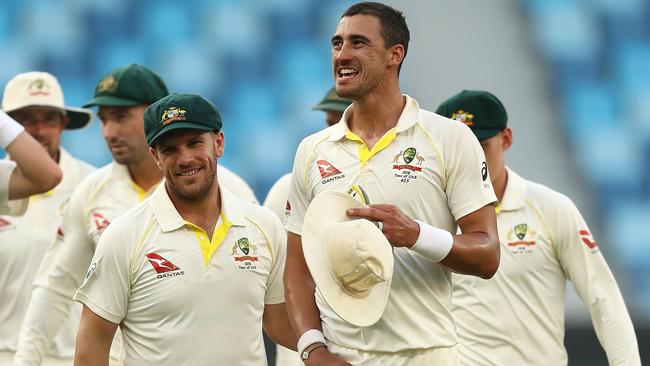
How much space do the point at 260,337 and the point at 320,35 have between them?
461 centimetres

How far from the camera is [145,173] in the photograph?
18.9 feet

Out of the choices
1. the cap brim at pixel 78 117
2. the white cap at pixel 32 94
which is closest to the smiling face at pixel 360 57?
the white cap at pixel 32 94

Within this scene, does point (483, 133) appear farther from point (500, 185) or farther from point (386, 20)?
point (386, 20)

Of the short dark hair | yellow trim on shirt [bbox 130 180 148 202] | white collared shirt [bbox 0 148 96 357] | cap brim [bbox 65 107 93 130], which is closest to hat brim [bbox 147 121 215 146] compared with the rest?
the short dark hair

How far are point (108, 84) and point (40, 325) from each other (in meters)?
1.02

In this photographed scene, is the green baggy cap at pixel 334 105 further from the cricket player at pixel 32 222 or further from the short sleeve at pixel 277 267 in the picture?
the short sleeve at pixel 277 267

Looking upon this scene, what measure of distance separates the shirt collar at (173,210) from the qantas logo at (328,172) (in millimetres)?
343

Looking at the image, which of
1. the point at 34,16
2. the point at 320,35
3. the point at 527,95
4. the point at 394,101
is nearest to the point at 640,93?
the point at 527,95

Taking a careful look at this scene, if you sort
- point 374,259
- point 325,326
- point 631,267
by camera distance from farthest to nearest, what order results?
point 631,267 → point 325,326 → point 374,259

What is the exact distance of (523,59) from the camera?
8.99 m

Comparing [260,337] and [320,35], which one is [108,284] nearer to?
[260,337]

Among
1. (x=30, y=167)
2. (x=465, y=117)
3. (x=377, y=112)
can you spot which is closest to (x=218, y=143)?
(x=377, y=112)

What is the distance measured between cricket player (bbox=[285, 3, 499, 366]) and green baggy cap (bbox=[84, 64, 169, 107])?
1570mm

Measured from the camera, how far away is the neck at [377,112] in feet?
14.4
